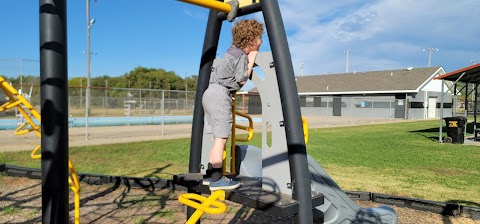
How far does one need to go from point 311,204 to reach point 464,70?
1356 cm

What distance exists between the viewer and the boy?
8.07 ft

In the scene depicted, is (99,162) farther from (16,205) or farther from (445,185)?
(445,185)

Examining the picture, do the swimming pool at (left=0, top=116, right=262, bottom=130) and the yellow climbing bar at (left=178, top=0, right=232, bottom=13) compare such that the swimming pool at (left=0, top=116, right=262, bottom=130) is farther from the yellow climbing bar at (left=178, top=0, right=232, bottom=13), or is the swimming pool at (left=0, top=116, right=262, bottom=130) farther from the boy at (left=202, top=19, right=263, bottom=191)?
the yellow climbing bar at (left=178, top=0, right=232, bottom=13)

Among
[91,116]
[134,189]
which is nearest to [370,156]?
[134,189]

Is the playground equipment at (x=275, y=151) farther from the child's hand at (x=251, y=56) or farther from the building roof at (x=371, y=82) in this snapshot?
the building roof at (x=371, y=82)

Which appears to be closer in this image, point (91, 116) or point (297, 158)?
point (297, 158)

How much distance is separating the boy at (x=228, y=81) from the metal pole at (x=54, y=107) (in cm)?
94

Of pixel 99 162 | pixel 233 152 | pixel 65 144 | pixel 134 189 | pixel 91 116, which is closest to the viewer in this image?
pixel 65 144

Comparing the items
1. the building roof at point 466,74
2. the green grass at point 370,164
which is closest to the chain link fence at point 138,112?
the green grass at point 370,164

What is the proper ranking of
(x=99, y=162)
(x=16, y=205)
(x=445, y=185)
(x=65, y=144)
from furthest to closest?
(x=99, y=162) → (x=445, y=185) → (x=16, y=205) → (x=65, y=144)

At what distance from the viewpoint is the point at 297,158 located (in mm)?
2102

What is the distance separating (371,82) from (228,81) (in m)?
39.3

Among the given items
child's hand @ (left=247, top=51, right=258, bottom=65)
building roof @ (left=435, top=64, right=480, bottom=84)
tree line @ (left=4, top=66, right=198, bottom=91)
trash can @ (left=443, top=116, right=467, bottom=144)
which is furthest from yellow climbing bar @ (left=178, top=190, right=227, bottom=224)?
tree line @ (left=4, top=66, right=198, bottom=91)

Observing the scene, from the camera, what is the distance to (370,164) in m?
8.12
